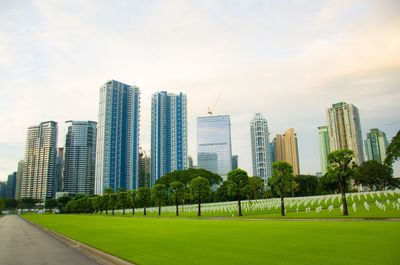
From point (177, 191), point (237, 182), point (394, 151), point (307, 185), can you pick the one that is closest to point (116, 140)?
point (307, 185)

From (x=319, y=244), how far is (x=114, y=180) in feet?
605

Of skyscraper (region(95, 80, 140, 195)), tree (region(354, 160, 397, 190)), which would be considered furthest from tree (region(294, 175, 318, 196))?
skyscraper (region(95, 80, 140, 195))

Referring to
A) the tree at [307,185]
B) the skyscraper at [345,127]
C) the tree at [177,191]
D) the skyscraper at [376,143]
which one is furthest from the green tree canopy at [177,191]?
the skyscraper at [345,127]

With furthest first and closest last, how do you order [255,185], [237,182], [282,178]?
[255,185], [237,182], [282,178]

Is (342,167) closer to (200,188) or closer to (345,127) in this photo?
(200,188)

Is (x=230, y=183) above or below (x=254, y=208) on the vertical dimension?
above

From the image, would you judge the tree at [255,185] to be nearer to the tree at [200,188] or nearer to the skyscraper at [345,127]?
the tree at [200,188]

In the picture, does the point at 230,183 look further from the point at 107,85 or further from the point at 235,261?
the point at 107,85

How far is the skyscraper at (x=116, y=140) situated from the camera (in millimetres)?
185875

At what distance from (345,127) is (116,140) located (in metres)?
130

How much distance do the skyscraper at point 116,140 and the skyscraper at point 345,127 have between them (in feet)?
377

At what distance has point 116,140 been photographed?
188875mm

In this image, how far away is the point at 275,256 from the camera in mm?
12297

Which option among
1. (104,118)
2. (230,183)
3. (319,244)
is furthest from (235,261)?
(104,118)
